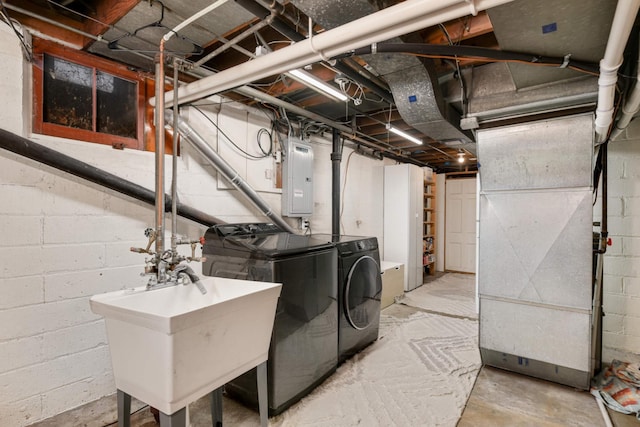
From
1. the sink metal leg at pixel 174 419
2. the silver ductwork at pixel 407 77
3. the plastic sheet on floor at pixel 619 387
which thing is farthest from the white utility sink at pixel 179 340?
the plastic sheet on floor at pixel 619 387

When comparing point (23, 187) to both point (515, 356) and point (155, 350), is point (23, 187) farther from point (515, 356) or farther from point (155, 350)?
point (515, 356)

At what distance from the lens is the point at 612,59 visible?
146 centimetres

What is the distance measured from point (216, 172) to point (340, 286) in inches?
56.8

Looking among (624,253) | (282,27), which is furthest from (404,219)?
(282,27)

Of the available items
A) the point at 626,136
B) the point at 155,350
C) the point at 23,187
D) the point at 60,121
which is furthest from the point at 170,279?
the point at 626,136

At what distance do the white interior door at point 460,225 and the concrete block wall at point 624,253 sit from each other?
12.3ft

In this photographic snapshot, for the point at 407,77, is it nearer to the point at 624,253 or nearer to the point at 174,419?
the point at 174,419

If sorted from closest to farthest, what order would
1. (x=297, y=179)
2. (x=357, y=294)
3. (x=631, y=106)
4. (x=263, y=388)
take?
(x=263, y=388) → (x=631, y=106) → (x=357, y=294) → (x=297, y=179)

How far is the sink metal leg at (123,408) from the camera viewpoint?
4.53 ft

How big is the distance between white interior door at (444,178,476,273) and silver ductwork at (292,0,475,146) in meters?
4.08

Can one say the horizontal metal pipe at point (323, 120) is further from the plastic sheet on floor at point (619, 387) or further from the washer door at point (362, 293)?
the plastic sheet on floor at point (619, 387)

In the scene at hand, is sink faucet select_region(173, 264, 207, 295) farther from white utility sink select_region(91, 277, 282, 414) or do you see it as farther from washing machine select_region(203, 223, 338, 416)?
washing machine select_region(203, 223, 338, 416)

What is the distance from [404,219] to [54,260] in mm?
4474

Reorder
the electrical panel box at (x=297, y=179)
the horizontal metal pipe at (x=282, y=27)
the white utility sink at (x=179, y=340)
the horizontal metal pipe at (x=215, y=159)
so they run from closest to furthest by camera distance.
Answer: the white utility sink at (x=179, y=340)
the horizontal metal pipe at (x=282, y=27)
the horizontal metal pipe at (x=215, y=159)
the electrical panel box at (x=297, y=179)
